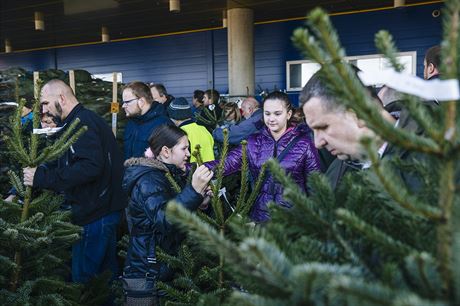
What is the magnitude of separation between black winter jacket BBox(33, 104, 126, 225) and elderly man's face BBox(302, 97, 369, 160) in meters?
2.33

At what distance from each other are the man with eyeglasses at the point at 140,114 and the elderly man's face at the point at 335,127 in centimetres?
323

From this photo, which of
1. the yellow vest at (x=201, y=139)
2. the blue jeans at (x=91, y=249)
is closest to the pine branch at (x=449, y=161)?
the blue jeans at (x=91, y=249)

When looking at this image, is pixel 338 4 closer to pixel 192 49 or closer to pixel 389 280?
pixel 192 49

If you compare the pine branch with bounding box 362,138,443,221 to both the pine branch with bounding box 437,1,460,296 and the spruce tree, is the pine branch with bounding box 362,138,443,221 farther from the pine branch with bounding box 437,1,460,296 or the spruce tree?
the spruce tree

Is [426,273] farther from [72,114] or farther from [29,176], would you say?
[72,114]

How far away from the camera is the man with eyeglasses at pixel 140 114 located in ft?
16.6

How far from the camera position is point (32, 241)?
2908mm

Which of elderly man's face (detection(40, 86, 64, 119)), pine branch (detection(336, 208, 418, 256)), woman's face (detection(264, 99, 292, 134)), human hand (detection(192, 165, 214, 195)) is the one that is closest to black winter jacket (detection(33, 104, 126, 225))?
elderly man's face (detection(40, 86, 64, 119))

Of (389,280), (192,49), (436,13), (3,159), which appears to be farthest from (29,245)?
(192,49)

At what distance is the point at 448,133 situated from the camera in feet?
2.73

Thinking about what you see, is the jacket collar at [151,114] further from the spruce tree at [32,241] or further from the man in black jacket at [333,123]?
the man in black jacket at [333,123]

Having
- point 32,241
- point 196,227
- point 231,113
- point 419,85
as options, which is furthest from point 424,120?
point 231,113

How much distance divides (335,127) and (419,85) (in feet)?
3.63

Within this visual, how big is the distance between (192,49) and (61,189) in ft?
41.6
